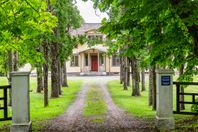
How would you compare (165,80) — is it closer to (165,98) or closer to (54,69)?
(165,98)

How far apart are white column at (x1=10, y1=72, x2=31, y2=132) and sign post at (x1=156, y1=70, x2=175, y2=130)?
416 centimetres

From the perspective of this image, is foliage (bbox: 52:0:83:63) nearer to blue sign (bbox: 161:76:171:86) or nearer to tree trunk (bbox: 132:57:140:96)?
tree trunk (bbox: 132:57:140:96)

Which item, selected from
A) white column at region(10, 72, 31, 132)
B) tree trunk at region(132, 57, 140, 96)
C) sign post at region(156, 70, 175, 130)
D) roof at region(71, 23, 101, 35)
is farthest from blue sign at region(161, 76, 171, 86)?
roof at region(71, 23, 101, 35)

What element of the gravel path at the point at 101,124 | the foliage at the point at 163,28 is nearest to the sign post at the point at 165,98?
the gravel path at the point at 101,124

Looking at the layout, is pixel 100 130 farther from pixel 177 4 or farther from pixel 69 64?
pixel 69 64

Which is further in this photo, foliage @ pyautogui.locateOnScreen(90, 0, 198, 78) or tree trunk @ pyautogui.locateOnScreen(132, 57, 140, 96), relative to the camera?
tree trunk @ pyautogui.locateOnScreen(132, 57, 140, 96)

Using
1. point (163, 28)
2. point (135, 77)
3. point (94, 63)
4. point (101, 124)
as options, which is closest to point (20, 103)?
point (101, 124)

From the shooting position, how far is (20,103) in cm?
1145

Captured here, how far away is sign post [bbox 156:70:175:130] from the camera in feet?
38.8

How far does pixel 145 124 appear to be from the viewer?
13180 millimetres

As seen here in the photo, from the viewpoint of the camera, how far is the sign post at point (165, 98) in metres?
11.8

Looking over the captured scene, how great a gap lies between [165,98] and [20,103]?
4562 mm

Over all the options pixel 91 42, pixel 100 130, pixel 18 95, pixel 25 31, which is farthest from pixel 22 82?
pixel 91 42

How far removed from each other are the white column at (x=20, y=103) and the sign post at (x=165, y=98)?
416cm
